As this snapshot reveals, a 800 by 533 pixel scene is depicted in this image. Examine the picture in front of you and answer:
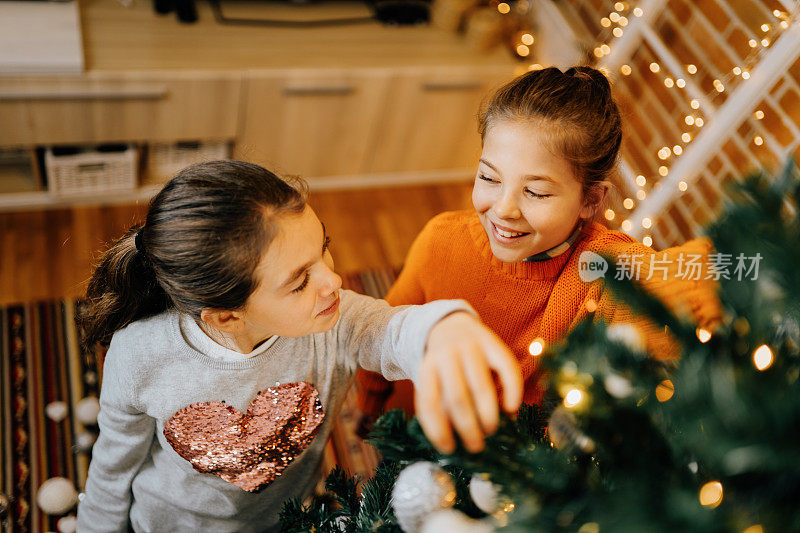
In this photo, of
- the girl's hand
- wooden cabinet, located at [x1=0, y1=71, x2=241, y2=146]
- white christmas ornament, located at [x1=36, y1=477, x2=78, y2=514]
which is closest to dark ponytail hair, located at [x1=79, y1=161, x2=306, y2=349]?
the girl's hand

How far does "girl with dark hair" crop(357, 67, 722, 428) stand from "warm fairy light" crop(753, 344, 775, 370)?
432 millimetres

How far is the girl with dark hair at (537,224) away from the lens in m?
0.93

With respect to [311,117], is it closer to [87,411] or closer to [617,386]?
[87,411]

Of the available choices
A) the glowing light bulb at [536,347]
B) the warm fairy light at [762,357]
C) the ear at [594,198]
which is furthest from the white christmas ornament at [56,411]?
the warm fairy light at [762,357]

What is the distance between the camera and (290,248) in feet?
2.40

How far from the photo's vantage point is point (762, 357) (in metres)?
0.41

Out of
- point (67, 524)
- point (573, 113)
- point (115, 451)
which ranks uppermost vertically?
point (573, 113)

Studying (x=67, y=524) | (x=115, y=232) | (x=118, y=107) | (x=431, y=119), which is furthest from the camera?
(x=431, y=119)

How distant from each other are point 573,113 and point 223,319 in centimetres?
60

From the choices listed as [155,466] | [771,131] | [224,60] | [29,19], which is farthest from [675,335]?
[29,19]

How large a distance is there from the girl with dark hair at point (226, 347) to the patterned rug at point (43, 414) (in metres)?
0.55

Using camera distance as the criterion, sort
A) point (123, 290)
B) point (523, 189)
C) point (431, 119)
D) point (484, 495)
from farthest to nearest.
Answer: point (431, 119) → point (523, 189) → point (123, 290) → point (484, 495)

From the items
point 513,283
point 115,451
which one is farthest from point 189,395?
point 513,283

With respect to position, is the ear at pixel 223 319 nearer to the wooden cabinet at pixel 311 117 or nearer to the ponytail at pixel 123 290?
the ponytail at pixel 123 290
